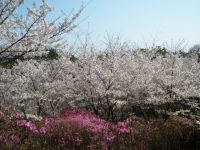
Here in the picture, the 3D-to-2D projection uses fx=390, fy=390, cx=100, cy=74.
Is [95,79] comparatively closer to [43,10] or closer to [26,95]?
[26,95]

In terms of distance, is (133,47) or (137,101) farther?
(133,47)

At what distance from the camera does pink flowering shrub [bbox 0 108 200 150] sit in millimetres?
10041

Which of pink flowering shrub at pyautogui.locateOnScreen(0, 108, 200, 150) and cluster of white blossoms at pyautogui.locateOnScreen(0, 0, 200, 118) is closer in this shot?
pink flowering shrub at pyautogui.locateOnScreen(0, 108, 200, 150)

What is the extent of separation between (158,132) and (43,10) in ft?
15.1

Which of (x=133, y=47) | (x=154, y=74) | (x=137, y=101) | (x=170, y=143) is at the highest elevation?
(x=133, y=47)

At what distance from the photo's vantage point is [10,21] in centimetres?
1045

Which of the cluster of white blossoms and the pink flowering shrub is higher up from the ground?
the cluster of white blossoms

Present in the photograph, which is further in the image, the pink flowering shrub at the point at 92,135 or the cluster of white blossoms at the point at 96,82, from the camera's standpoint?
the cluster of white blossoms at the point at 96,82

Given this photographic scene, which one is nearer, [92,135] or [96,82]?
[92,135]

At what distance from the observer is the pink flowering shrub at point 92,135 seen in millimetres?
10041

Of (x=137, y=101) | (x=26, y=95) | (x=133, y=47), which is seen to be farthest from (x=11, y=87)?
(x=133, y=47)

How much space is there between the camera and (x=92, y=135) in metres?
11.6

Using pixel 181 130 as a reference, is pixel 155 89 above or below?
above

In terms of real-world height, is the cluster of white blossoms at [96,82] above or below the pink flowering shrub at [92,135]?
above
